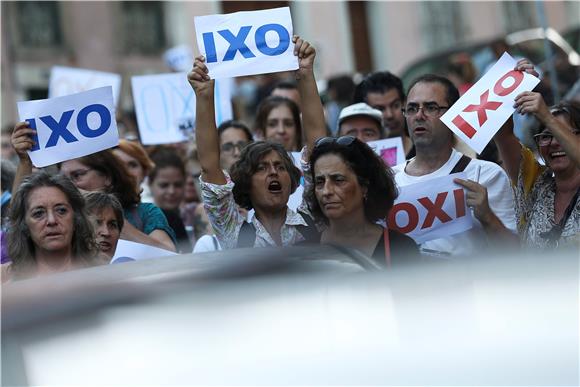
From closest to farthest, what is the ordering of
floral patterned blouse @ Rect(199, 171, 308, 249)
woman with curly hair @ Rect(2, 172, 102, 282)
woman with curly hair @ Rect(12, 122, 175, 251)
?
1. woman with curly hair @ Rect(2, 172, 102, 282)
2. floral patterned blouse @ Rect(199, 171, 308, 249)
3. woman with curly hair @ Rect(12, 122, 175, 251)

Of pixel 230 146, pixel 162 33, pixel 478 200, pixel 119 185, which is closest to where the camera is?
pixel 478 200

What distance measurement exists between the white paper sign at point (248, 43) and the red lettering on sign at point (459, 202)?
89 centimetres

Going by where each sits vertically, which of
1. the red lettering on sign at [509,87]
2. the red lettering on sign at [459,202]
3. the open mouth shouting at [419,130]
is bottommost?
the red lettering on sign at [459,202]

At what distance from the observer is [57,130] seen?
5.28m

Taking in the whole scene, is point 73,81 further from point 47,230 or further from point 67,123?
point 47,230

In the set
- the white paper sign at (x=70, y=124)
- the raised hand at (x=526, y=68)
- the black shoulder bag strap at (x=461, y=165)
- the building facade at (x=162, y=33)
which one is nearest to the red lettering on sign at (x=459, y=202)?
the black shoulder bag strap at (x=461, y=165)

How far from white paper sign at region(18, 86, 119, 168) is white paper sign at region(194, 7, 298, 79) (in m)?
0.68

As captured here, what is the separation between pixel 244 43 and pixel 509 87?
44.8 inches

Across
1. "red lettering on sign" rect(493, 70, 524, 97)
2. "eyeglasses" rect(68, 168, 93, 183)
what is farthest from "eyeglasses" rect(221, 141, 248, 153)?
"red lettering on sign" rect(493, 70, 524, 97)

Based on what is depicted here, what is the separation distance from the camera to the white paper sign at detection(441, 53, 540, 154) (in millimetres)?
4672

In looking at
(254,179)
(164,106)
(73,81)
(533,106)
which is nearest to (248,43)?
(254,179)

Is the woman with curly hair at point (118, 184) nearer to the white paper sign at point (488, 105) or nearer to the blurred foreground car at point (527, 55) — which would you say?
the white paper sign at point (488, 105)

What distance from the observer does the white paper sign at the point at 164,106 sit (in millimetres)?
7504

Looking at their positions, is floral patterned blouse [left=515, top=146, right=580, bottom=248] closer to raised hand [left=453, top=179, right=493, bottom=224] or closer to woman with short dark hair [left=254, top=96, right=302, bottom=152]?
raised hand [left=453, top=179, right=493, bottom=224]
